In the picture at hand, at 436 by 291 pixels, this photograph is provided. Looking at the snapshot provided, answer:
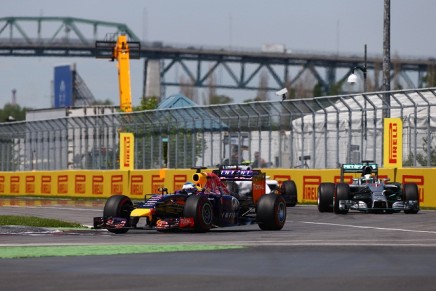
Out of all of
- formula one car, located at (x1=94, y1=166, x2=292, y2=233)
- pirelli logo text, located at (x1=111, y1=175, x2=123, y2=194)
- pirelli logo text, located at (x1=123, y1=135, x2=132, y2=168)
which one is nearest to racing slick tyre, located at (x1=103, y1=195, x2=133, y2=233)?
formula one car, located at (x1=94, y1=166, x2=292, y2=233)

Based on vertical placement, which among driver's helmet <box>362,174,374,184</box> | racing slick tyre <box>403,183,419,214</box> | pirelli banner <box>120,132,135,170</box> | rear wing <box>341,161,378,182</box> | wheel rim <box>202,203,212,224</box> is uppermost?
pirelli banner <box>120,132,135,170</box>

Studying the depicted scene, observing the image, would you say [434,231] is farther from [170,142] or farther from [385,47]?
[170,142]

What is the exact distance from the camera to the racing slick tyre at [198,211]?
23.4 m

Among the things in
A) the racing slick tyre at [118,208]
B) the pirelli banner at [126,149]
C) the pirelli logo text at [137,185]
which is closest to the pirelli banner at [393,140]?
the pirelli logo text at [137,185]

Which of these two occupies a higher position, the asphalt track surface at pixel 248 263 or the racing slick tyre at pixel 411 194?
the racing slick tyre at pixel 411 194

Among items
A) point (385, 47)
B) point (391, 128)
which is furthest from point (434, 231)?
point (385, 47)

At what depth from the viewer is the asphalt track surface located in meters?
13.3

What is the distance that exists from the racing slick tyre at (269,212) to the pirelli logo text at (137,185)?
2525cm

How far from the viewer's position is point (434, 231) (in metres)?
24.5

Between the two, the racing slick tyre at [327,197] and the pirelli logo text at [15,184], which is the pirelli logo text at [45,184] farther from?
the racing slick tyre at [327,197]

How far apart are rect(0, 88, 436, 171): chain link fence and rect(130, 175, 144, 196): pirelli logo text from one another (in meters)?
1.33

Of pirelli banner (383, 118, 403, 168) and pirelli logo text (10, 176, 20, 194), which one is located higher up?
pirelli banner (383, 118, 403, 168)

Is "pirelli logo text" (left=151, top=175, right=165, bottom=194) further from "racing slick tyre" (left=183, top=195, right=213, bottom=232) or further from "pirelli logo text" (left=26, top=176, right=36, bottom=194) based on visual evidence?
"racing slick tyre" (left=183, top=195, right=213, bottom=232)

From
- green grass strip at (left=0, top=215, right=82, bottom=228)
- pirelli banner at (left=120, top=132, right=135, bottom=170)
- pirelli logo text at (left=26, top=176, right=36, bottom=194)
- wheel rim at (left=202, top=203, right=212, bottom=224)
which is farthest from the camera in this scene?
pirelli logo text at (left=26, top=176, right=36, bottom=194)
